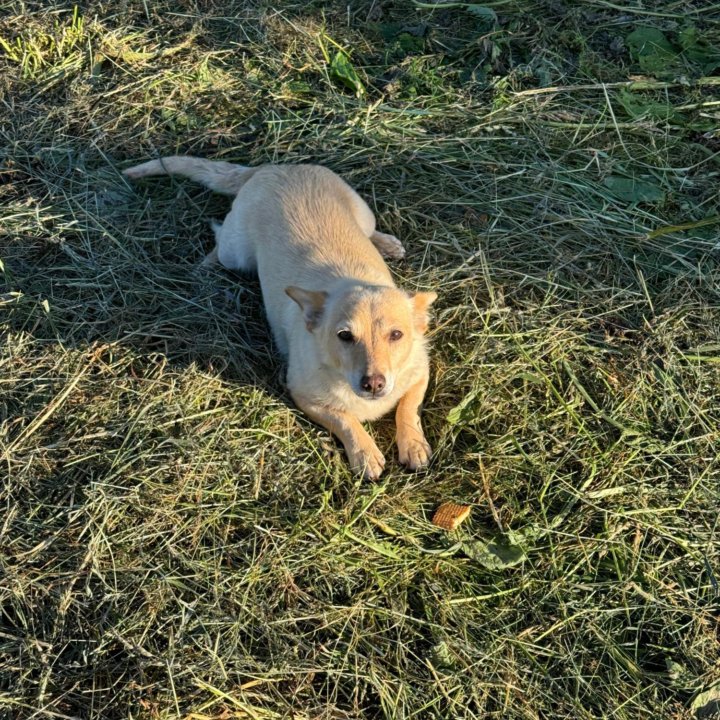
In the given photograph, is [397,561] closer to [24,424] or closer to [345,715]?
[345,715]

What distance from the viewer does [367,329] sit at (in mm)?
3625

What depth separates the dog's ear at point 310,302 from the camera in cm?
381

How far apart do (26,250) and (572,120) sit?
13.2ft

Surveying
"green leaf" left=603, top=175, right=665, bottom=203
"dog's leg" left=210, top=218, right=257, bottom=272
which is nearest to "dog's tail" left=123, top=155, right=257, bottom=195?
"dog's leg" left=210, top=218, right=257, bottom=272

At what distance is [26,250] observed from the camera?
4816mm

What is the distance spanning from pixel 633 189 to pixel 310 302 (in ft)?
8.68

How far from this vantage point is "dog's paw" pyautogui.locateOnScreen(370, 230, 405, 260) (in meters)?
4.94

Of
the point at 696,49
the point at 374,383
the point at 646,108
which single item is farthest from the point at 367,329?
the point at 696,49

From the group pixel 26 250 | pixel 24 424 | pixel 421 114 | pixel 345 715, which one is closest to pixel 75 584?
pixel 24 424

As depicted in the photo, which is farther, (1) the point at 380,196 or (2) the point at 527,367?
(1) the point at 380,196

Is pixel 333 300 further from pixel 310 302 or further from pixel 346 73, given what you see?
pixel 346 73

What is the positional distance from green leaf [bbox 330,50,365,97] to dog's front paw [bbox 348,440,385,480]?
317 cm

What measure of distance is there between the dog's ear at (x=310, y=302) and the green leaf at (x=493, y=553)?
1373 mm

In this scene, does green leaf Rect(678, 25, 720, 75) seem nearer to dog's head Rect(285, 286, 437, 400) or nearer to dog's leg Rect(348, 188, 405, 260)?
dog's leg Rect(348, 188, 405, 260)
